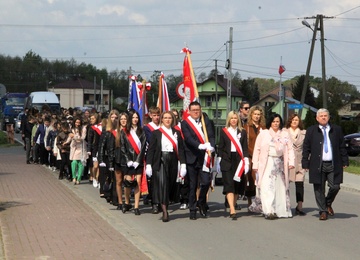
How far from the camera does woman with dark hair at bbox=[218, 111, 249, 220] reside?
12906 millimetres

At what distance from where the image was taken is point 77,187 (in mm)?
18656

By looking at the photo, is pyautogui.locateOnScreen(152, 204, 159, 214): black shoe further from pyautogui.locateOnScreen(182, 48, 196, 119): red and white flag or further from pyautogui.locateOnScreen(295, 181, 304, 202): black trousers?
pyautogui.locateOnScreen(295, 181, 304, 202): black trousers

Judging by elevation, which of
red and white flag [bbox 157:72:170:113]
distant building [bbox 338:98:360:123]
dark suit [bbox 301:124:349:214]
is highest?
distant building [bbox 338:98:360:123]

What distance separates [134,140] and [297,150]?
9.73 feet

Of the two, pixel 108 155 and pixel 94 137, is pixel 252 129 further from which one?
pixel 94 137

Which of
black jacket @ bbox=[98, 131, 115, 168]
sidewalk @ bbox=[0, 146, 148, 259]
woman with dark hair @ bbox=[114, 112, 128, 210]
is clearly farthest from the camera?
black jacket @ bbox=[98, 131, 115, 168]

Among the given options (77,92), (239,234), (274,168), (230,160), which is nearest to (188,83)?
(230,160)

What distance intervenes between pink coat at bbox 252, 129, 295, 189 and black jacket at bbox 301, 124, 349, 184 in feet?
0.88

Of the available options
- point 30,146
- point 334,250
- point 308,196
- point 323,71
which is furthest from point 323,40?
point 334,250

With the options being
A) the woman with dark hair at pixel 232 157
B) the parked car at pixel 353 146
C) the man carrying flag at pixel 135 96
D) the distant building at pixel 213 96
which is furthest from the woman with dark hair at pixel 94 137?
the distant building at pixel 213 96

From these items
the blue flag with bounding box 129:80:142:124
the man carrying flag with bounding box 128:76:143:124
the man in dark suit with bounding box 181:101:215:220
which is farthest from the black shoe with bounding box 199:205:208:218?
the blue flag with bounding box 129:80:142:124

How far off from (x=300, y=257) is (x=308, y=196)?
8242 millimetres

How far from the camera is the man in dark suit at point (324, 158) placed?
12758 mm

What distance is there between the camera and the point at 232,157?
13.0 m
